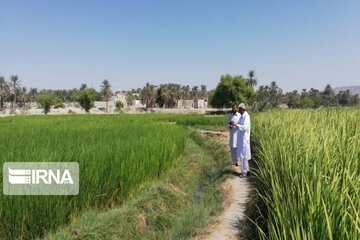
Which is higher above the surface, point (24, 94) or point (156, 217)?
point (24, 94)

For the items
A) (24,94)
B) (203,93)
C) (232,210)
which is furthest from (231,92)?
(24,94)

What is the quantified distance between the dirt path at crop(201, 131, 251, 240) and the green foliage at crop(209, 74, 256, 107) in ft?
123

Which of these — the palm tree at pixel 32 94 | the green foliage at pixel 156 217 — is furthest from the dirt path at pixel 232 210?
the palm tree at pixel 32 94

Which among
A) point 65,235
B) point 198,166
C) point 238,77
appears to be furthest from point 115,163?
point 238,77

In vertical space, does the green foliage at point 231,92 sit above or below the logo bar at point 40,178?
above

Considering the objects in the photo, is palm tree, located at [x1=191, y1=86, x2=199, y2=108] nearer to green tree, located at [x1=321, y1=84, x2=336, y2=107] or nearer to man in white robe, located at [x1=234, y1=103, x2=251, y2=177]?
green tree, located at [x1=321, y1=84, x2=336, y2=107]

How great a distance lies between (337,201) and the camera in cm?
211

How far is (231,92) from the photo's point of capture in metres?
43.2

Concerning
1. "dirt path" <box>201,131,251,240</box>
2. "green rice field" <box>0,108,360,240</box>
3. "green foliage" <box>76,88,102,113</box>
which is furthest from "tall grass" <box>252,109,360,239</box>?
"green foliage" <box>76,88,102,113</box>

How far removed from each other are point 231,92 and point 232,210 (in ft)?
131

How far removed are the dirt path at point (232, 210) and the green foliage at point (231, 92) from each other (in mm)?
37369

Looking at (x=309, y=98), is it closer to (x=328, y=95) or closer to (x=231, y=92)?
(x=328, y=95)

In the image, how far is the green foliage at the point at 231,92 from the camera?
140 feet

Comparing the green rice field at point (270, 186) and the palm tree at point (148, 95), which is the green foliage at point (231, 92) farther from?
the green rice field at point (270, 186)
